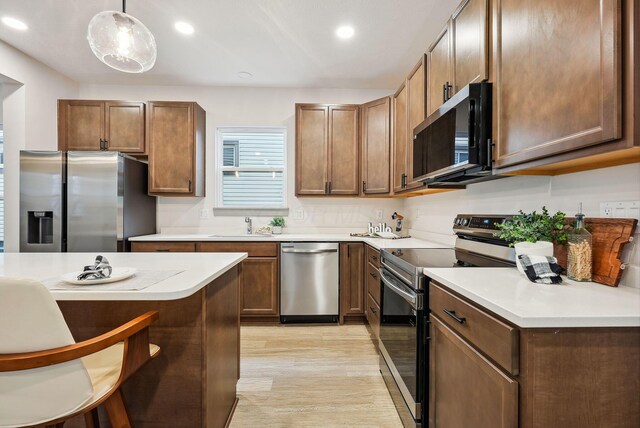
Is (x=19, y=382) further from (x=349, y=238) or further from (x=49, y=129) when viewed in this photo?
(x=49, y=129)

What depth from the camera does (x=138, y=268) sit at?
4.68 feet

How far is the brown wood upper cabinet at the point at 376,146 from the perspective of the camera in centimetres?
315

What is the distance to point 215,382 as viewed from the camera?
1.42 m

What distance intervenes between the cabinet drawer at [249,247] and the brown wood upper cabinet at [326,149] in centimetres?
73

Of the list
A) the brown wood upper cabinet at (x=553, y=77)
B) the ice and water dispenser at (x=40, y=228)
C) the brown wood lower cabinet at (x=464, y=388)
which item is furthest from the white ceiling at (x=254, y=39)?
the brown wood lower cabinet at (x=464, y=388)

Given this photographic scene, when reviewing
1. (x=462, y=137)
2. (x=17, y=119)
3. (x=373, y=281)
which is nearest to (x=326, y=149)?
(x=373, y=281)

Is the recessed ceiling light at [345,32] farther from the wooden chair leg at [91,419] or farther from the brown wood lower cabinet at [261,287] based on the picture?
the wooden chair leg at [91,419]

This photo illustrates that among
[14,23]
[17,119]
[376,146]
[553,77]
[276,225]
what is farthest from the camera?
[276,225]

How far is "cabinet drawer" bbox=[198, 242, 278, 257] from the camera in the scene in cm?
305

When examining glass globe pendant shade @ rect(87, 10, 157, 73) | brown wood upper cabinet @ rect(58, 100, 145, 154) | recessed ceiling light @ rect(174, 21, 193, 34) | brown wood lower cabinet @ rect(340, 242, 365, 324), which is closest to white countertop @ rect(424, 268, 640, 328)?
brown wood lower cabinet @ rect(340, 242, 365, 324)

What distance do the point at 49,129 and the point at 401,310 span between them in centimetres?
403

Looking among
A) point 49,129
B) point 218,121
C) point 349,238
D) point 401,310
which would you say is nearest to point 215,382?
point 401,310

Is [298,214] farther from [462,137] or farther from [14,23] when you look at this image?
[14,23]

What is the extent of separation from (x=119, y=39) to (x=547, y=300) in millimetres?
2283
